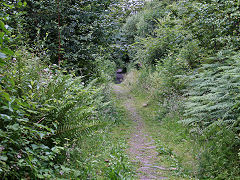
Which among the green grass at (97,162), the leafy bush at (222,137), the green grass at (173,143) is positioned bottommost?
the green grass at (173,143)

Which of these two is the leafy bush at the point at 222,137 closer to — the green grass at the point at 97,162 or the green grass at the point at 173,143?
the green grass at the point at 173,143

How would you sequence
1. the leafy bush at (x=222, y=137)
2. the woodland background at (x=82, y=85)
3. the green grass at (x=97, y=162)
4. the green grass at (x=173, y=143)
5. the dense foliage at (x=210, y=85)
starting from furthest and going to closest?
the green grass at (x=173, y=143) < the dense foliage at (x=210, y=85) < the leafy bush at (x=222, y=137) < the green grass at (x=97, y=162) < the woodland background at (x=82, y=85)

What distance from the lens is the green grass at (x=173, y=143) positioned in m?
4.23

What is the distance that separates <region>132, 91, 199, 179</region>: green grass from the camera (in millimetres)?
4227

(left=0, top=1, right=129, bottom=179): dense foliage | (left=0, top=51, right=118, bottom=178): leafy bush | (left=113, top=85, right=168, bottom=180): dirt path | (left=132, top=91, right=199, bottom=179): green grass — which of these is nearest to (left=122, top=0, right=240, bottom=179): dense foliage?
(left=132, top=91, right=199, bottom=179): green grass

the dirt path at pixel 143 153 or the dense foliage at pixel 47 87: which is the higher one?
the dense foliage at pixel 47 87

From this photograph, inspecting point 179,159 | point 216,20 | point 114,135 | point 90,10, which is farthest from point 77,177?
point 216,20

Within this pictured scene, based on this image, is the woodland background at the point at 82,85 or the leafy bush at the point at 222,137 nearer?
the woodland background at the point at 82,85

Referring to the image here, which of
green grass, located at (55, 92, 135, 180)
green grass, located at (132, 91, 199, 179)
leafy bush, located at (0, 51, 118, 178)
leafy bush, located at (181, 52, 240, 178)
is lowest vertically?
green grass, located at (132, 91, 199, 179)

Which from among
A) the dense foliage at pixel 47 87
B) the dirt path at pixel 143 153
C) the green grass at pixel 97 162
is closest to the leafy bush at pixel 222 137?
the dirt path at pixel 143 153

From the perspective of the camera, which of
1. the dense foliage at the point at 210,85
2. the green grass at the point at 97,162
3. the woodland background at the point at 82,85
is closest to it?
the woodland background at the point at 82,85

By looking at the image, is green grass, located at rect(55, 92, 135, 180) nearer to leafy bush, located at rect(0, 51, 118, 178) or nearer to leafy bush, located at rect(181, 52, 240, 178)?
leafy bush, located at rect(0, 51, 118, 178)

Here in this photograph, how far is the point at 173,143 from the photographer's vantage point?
5789mm

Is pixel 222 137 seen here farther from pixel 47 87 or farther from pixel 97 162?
pixel 47 87
